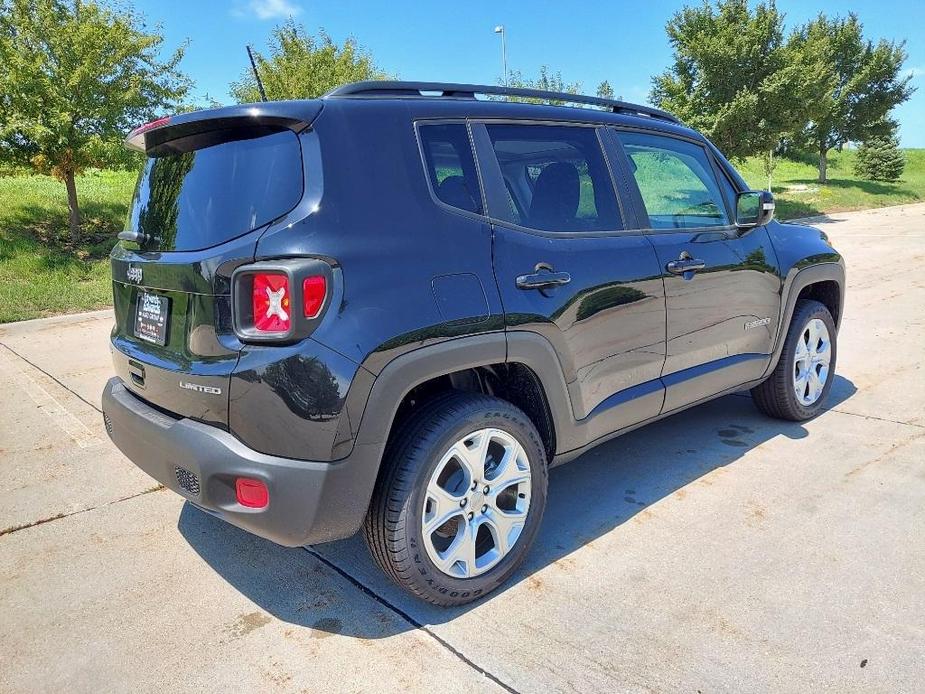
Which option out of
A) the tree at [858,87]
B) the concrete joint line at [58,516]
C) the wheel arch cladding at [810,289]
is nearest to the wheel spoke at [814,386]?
the wheel arch cladding at [810,289]

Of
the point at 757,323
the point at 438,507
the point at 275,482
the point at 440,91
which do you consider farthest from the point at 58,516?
the point at 757,323

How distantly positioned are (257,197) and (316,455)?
2.83 feet

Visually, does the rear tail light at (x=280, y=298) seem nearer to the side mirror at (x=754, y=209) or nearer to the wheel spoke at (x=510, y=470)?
the wheel spoke at (x=510, y=470)

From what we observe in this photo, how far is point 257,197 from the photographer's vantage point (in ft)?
Answer: 7.55

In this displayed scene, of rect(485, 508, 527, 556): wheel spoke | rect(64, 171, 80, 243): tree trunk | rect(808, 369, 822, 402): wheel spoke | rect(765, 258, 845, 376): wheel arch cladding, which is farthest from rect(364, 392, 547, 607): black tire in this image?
rect(64, 171, 80, 243): tree trunk

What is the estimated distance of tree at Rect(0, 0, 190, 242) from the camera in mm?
11109

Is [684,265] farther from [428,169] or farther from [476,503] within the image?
[476,503]

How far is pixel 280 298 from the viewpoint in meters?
2.14

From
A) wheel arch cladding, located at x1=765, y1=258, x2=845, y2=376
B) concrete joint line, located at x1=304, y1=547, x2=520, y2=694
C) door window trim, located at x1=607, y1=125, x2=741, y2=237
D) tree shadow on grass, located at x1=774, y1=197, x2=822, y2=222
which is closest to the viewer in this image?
concrete joint line, located at x1=304, y1=547, x2=520, y2=694

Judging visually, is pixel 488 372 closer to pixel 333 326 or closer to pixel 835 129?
pixel 333 326

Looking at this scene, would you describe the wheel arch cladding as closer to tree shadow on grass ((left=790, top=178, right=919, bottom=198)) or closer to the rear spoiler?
the rear spoiler

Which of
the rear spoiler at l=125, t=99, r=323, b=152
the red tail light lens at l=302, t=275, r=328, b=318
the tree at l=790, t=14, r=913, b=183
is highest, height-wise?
the tree at l=790, t=14, r=913, b=183

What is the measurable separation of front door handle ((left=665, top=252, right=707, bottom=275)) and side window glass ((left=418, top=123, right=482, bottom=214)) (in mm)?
1127

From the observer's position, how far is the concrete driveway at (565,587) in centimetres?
226
